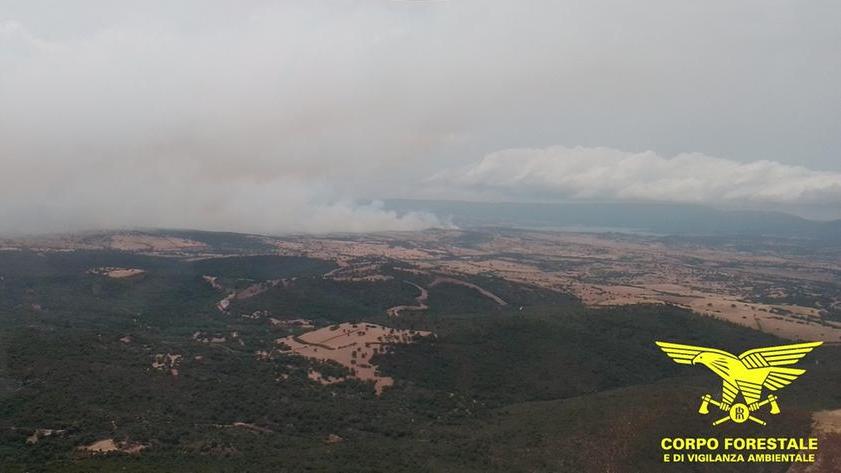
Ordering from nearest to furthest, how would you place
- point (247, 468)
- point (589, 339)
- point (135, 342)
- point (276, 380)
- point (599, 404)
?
point (247, 468)
point (599, 404)
point (276, 380)
point (135, 342)
point (589, 339)

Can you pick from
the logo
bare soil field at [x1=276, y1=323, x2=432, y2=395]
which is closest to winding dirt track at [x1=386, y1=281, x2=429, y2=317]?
bare soil field at [x1=276, y1=323, x2=432, y2=395]

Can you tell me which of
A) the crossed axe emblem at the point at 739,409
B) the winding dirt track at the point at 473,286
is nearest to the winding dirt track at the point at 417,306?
the winding dirt track at the point at 473,286

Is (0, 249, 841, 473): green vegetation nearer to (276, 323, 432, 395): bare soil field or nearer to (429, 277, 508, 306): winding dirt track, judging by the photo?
(276, 323, 432, 395): bare soil field

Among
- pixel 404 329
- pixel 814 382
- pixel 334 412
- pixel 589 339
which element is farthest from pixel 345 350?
pixel 814 382

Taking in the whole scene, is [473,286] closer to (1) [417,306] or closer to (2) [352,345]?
(1) [417,306]

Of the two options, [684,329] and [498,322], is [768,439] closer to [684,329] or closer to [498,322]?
[498,322]

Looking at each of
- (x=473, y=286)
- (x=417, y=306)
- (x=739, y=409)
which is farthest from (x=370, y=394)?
(x=473, y=286)

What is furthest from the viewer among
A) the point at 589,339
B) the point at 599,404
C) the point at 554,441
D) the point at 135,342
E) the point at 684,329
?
the point at 684,329

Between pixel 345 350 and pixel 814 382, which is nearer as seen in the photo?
pixel 814 382

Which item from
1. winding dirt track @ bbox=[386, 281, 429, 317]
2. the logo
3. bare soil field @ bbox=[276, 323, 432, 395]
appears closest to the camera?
the logo
